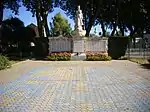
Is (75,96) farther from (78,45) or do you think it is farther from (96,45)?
(96,45)

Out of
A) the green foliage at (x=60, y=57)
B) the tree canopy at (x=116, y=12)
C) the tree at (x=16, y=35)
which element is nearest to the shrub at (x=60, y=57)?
the green foliage at (x=60, y=57)

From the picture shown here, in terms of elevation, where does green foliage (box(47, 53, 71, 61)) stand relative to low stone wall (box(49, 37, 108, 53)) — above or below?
below

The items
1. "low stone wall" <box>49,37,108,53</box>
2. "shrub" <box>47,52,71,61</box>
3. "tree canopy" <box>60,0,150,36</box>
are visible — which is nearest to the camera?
"shrub" <box>47,52,71,61</box>

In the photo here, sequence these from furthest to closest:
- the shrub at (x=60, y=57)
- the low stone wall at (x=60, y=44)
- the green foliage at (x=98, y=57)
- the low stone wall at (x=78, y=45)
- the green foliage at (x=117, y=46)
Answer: the green foliage at (x=117, y=46) → the low stone wall at (x=60, y=44) → the low stone wall at (x=78, y=45) → the shrub at (x=60, y=57) → the green foliage at (x=98, y=57)

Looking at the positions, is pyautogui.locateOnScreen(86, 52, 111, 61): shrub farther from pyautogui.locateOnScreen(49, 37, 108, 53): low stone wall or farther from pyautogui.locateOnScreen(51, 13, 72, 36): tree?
pyautogui.locateOnScreen(51, 13, 72, 36): tree

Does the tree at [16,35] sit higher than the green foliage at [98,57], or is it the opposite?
the tree at [16,35]

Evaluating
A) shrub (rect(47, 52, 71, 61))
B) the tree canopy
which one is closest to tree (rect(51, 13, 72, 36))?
the tree canopy

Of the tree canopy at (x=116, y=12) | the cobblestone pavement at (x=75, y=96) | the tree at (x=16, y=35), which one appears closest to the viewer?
the cobblestone pavement at (x=75, y=96)

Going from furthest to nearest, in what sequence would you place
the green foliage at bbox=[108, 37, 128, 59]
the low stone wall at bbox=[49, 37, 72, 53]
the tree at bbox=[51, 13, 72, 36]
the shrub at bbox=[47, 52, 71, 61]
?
the tree at bbox=[51, 13, 72, 36] < the green foliage at bbox=[108, 37, 128, 59] < the low stone wall at bbox=[49, 37, 72, 53] < the shrub at bbox=[47, 52, 71, 61]

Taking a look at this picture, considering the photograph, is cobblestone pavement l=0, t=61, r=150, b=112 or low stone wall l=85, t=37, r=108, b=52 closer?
cobblestone pavement l=0, t=61, r=150, b=112

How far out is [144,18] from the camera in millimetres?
48188

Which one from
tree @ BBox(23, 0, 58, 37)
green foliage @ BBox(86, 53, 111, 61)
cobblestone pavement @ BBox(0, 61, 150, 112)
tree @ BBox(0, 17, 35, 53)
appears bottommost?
cobblestone pavement @ BBox(0, 61, 150, 112)

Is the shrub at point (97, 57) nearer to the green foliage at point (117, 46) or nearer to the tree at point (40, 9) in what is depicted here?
the green foliage at point (117, 46)

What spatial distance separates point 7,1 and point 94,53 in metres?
17.7
